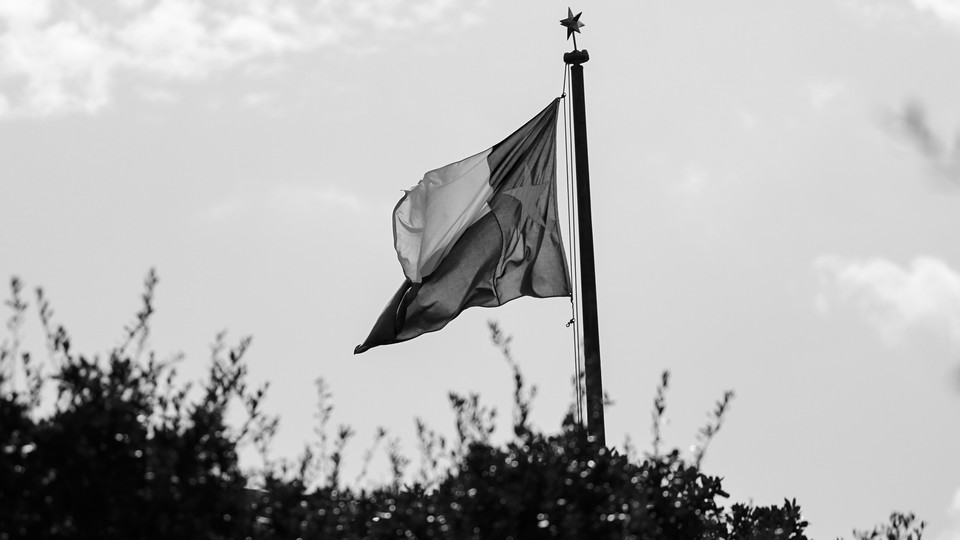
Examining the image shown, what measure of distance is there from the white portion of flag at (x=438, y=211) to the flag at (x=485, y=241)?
1 cm

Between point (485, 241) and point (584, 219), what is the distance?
4.63 ft

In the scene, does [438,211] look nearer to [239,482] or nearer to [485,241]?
[485,241]

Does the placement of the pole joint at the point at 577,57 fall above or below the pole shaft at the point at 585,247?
above

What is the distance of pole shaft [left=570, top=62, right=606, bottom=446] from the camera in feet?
38.8

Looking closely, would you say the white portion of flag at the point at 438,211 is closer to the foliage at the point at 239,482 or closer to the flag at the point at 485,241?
the flag at the point at 485,241

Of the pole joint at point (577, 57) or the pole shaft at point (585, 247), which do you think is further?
the pole joint at point (577, 57)

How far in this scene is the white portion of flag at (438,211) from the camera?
47.5 ft

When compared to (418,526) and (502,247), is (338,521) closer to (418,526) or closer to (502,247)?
(418,526)

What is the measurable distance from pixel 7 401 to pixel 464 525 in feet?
9.47

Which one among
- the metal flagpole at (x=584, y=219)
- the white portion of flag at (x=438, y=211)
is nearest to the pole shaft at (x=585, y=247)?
the metal flagpole at (x=584, y=219)

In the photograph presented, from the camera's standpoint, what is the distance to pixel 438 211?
14.9 meters

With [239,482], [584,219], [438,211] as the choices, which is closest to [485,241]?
[438,211]

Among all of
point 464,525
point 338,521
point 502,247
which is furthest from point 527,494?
point 502,247

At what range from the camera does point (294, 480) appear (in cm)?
893
